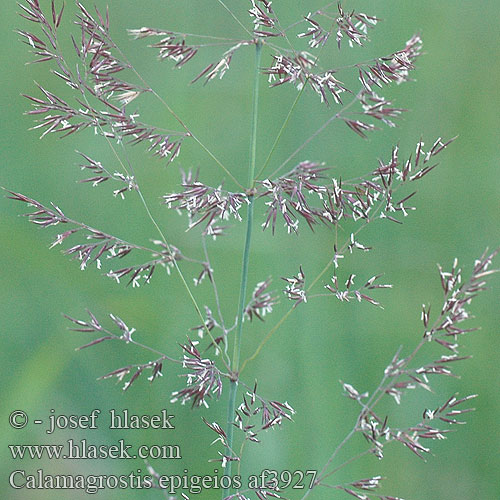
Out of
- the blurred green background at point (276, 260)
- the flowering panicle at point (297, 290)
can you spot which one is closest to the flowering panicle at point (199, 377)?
the flowering panicle at point (297, 290)

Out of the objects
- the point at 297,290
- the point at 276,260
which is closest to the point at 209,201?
the point at 297,290

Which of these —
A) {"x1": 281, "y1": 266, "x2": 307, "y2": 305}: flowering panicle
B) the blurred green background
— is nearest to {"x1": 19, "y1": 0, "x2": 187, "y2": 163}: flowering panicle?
{"x1": 281, "y1": 266, "x2": 307, "y2": 305}: flowering panicle

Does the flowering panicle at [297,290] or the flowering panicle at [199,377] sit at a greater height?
the flowering panicle at [297,290]

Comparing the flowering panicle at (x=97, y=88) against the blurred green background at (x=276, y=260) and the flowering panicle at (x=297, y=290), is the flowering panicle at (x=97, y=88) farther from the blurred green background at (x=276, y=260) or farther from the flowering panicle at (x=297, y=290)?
the blurred green background at (x=276, y=260)

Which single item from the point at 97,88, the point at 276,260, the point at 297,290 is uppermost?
the point at 97,88

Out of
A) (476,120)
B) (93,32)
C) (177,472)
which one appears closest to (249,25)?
(476,120)

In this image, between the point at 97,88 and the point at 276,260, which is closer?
the point at 97,88

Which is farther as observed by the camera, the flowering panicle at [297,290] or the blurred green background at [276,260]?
the blurred green background at [276,260]

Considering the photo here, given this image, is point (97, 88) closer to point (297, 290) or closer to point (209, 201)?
point (209, 201)

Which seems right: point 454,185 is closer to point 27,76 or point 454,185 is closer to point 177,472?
point 177,472
